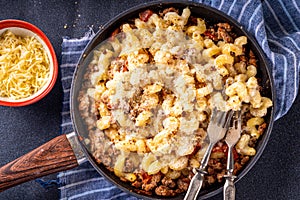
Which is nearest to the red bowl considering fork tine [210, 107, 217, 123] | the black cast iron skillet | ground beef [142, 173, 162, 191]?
the black cast iron skillet

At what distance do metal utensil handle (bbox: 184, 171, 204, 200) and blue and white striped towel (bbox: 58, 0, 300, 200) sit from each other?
1.13 feet

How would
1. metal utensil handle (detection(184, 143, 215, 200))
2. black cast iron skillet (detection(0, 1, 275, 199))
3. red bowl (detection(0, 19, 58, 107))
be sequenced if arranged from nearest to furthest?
metal utensil handle (detection(184, 143, 215, 200)), black cast iron skillet (detection(0, 1, 275, 199)), red bowl (detection(0, 19, 58, 107))

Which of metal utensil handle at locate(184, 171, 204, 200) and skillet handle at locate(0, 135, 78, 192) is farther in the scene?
skillet handle at locate(0, 135, 78, 192)

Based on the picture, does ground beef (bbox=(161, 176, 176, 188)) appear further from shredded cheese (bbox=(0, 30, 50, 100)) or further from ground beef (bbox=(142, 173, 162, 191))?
shredded cheese (bbox=(0, 30, 50, 100))

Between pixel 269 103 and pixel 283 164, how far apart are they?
0.37m

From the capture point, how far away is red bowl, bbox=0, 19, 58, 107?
1.95m

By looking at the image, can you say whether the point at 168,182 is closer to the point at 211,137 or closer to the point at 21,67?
the point at 211,137

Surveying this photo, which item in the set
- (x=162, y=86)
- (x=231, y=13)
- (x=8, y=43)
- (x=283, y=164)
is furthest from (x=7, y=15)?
(x=283, y=164)

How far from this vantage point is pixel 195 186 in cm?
173

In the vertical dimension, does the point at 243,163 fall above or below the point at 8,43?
below

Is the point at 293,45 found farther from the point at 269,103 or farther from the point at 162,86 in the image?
the point at 162,86

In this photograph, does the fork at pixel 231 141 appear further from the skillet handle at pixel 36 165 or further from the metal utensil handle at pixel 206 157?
the skillet handle at pixel 36 165

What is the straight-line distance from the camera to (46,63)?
2012 millimetres

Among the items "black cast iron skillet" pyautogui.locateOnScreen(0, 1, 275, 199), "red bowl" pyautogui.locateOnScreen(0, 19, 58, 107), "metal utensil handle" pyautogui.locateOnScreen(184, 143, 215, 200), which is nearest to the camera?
"metal utensil handle" pyautogui.locateOnScreen(184, 143, 215, 200)
